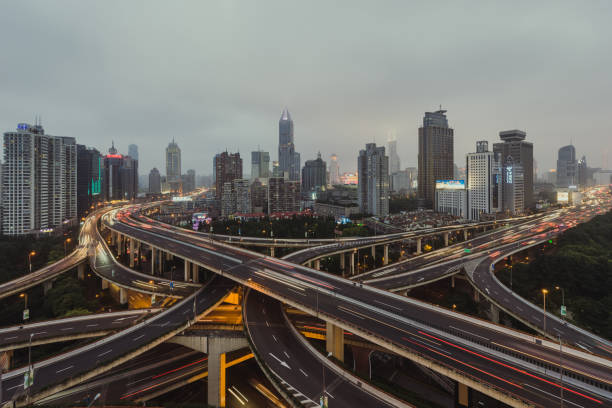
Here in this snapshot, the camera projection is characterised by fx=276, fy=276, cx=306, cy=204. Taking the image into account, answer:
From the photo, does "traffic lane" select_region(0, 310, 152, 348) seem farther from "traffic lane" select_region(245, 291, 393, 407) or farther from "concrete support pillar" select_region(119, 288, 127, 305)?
"concrete support pillar" select_region(119, 288, 127, 305)

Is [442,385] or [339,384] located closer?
[339,384]

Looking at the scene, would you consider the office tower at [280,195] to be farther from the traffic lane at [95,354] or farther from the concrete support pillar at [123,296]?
the traffic lane at [95,354]

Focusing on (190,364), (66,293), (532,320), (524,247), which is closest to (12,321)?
(66,293)

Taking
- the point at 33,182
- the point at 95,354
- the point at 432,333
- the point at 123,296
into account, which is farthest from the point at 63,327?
the point at 33,182

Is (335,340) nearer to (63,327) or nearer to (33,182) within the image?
(63,327)

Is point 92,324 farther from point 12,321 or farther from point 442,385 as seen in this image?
point 442,385
